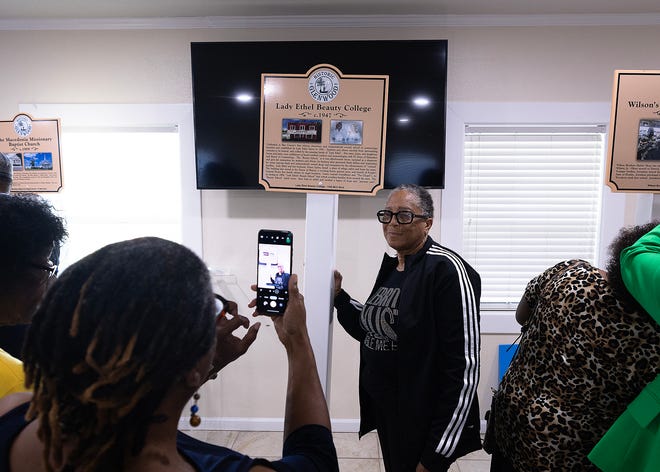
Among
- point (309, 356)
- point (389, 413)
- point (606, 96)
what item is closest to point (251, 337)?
point (309, 356)

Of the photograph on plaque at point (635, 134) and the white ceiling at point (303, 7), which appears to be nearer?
the photograph on plaque at point (635, 134)

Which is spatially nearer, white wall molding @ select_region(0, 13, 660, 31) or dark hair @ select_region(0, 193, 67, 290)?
Answer: dark hair @ select_region(0, 193, 67, 290)

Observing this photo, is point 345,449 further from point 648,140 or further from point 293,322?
point 648,140

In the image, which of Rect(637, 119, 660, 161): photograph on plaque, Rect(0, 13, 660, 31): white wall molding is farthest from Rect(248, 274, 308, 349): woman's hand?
Rect(0, 13, 660, 31): white wall molding

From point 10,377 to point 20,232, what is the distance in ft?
0.90

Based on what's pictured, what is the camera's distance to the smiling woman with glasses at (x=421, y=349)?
125 centimetres

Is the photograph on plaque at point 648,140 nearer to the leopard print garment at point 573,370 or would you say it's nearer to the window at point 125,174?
the leopard print garment at point 573,370

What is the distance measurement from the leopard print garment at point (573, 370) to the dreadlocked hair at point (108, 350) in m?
1.00

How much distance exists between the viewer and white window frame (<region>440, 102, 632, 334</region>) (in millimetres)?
2318

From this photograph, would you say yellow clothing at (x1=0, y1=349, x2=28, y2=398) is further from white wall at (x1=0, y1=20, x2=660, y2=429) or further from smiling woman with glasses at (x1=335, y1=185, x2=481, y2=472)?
white wall at (x1=0, y1=20, x2=660, y2=429)

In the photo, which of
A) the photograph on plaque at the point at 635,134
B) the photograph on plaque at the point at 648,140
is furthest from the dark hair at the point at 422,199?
the photograph on plaque at the point at 648,140

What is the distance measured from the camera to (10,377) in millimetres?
671

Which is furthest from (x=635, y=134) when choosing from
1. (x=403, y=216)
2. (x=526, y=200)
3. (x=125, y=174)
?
(x=125, y=174)

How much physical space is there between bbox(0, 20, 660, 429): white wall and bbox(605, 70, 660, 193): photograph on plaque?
94cm
